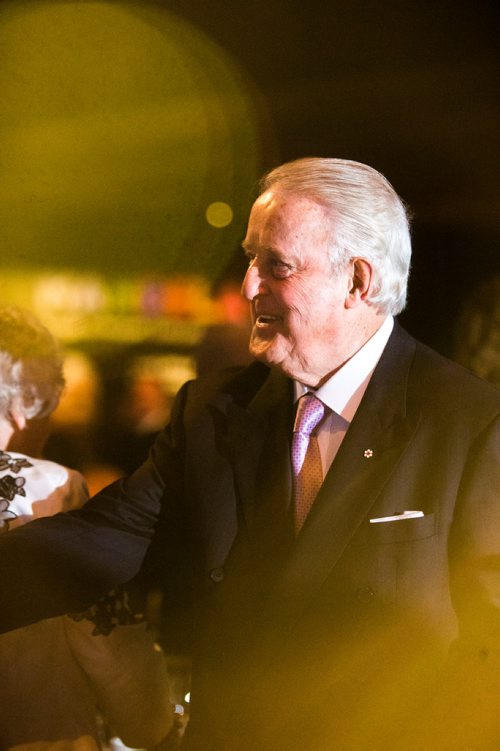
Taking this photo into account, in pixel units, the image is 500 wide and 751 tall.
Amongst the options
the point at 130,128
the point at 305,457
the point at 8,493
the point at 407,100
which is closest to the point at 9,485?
the point at 8,493

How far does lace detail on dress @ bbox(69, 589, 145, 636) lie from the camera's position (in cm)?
189

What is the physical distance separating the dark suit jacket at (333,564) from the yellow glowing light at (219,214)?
3.11 metres

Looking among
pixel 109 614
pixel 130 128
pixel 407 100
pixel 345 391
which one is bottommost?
pixel 109 614

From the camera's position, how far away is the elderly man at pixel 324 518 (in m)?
1.49

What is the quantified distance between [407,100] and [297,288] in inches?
107

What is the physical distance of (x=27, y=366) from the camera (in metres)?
2.04

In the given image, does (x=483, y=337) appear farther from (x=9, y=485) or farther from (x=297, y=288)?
(x=9, y=485)

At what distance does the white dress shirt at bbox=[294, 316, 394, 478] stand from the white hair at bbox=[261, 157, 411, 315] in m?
0.10

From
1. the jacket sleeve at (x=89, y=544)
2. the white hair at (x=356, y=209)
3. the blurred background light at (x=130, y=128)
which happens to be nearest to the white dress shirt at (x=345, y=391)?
the white hair at (x=356, y=209)

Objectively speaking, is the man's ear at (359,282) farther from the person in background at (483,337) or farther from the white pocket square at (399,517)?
the person in background at (483,337)

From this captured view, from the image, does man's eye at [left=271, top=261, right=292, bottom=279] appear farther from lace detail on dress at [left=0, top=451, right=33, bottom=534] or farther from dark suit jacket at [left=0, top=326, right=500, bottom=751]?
lace detail on dress at [left=0, top=451, right=33, bottom=534]

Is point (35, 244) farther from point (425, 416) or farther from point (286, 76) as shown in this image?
point (425, 416)

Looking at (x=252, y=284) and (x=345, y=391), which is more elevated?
(x=252, y=284)

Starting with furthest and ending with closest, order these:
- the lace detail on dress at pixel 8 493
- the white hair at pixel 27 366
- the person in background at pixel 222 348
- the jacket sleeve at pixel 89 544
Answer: the person in background at pixel 222 348 → the white hair at pixel 27 366 → the lace detail on dress at pixel 8 493 → the jacket sleeve at pixel 89 544
